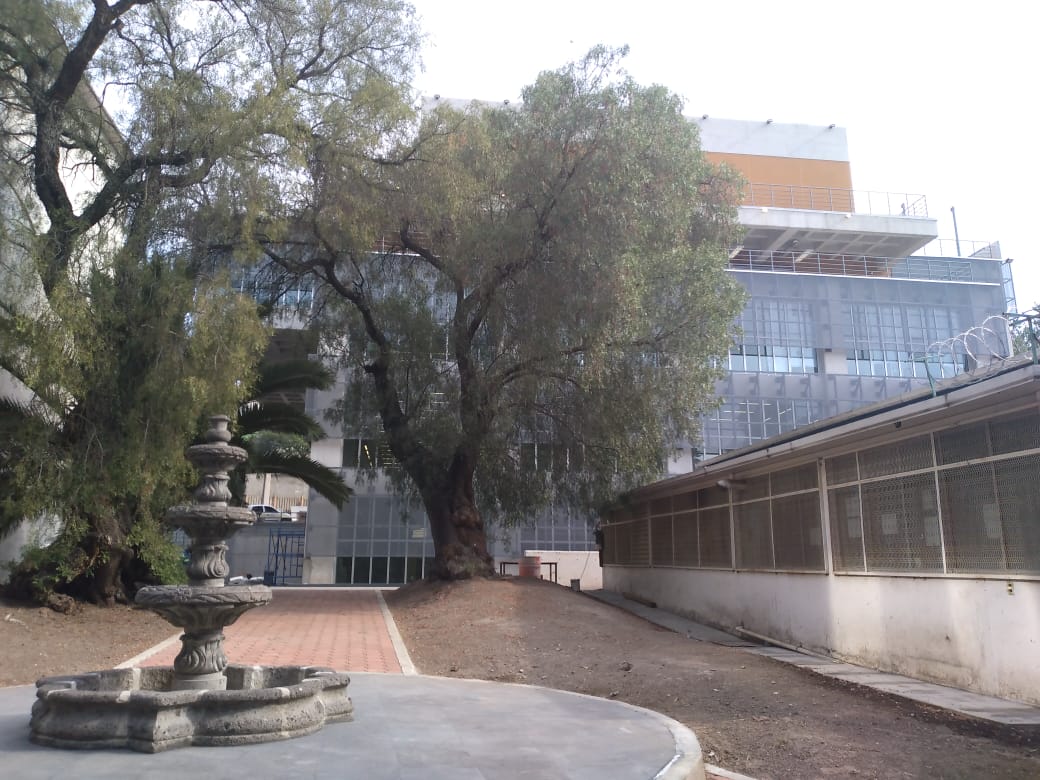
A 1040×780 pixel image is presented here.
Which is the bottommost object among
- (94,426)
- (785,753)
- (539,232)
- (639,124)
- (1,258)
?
(785,753)

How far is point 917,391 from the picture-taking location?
12.0 meters

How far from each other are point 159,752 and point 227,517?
1872 millimetres

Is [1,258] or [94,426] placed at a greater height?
[1,258]

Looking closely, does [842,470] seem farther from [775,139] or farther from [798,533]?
[775,139]

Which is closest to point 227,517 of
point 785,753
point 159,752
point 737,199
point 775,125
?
point 159,752

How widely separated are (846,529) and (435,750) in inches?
325

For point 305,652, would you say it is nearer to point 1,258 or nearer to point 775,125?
point 1,258

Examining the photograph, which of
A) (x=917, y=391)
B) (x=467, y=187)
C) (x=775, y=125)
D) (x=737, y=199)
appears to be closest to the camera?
(x=917, y=391)

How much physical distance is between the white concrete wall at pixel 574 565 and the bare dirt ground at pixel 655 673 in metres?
11.1

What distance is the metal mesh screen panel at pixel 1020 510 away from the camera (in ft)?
27.7

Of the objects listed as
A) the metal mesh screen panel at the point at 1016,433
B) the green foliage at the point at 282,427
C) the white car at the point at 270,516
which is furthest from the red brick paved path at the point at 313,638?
the white car at the point at 270,516

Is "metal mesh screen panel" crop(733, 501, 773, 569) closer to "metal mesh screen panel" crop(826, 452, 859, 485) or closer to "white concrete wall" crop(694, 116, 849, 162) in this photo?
"metal mesh screen panel" crop(826, 452, 859, 485)

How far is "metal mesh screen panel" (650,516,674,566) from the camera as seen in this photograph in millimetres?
Answer: 19359

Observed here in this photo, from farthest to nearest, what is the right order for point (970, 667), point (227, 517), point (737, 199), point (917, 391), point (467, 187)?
point (737, 199), point (467, 187), point (917, 391), point (970, 667), point (227, 517)
